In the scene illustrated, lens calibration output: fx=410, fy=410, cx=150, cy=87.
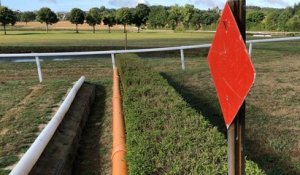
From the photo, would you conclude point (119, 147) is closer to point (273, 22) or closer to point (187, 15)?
point (273, 22)

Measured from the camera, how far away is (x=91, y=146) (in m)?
6.06

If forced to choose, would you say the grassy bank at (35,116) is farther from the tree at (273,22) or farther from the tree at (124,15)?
the tree at (124,15)

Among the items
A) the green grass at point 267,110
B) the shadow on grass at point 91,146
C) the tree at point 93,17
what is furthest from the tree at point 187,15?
the shadow on grass at point 91,146

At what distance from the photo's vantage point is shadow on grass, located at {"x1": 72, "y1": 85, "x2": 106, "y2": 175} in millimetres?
5180

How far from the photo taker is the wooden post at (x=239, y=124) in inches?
82.7

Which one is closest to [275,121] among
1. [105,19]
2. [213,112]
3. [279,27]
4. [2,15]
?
[213,112]

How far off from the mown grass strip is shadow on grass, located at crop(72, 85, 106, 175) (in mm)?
926

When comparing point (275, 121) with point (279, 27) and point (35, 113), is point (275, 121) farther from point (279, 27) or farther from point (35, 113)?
point (279, 27)

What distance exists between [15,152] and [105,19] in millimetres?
82827

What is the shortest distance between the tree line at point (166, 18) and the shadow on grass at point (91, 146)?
5354 cm

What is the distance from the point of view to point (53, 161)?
4.59m

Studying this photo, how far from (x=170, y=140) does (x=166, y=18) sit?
9397 cm

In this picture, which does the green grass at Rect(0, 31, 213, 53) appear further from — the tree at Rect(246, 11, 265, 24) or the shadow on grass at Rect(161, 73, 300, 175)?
the tree at Rect(246, 11, 265, 24)

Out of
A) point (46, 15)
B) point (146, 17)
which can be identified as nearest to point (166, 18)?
point (146, 17)
